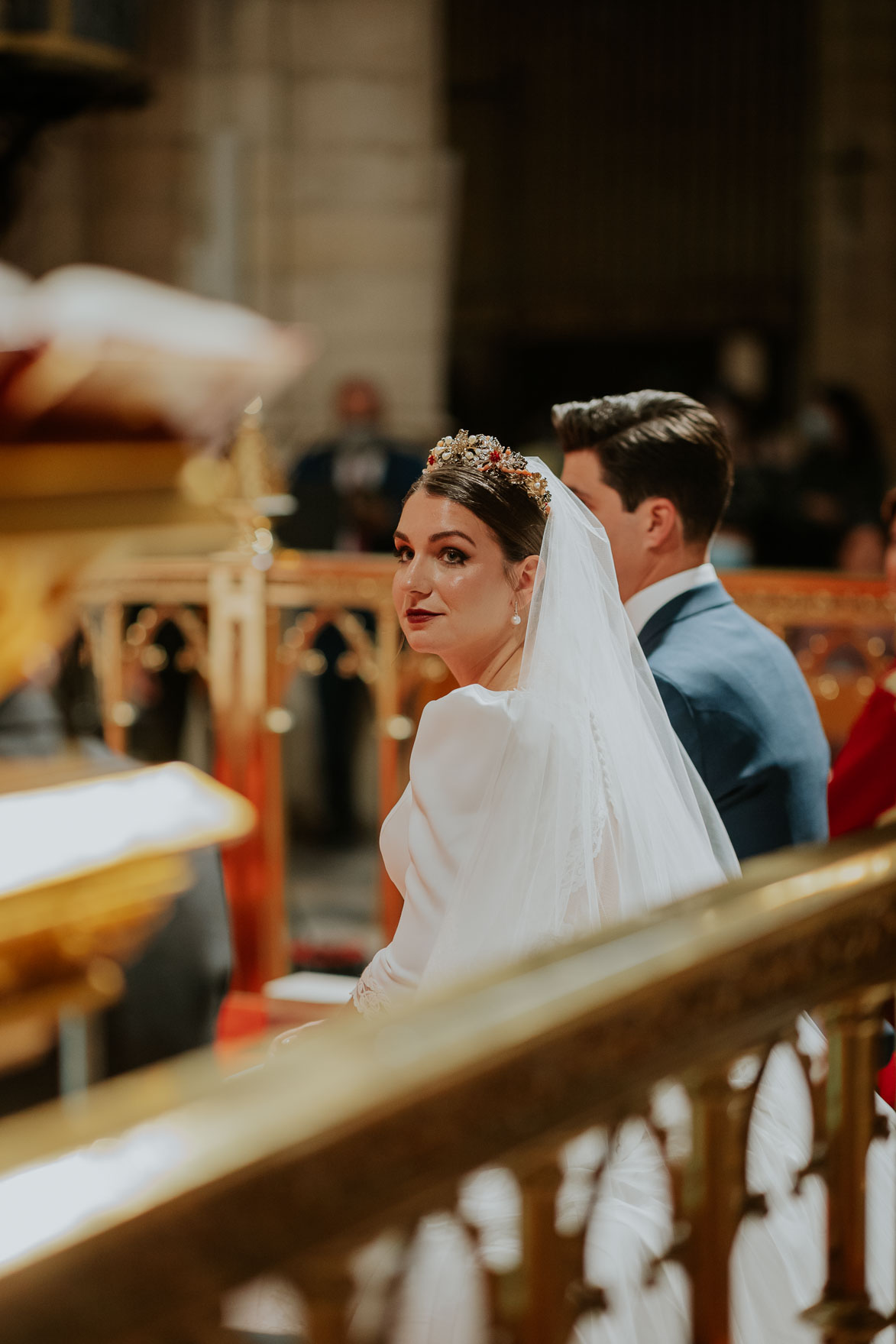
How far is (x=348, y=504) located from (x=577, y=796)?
14.4ft

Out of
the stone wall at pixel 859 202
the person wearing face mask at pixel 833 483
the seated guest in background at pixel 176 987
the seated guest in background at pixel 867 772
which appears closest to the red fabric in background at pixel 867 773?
the seated guest in background at pixel 867 772

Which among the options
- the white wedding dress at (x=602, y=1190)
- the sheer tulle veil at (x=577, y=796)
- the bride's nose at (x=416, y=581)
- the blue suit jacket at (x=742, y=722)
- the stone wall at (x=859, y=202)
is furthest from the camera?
the stone wall at (x=859, y=202)

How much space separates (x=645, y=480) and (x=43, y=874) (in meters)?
1.82

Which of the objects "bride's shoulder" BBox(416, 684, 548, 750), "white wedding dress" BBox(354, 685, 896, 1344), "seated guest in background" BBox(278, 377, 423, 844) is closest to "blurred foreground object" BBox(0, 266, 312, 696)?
"white wedding dress" BBox(354, 685, 896, 1344)

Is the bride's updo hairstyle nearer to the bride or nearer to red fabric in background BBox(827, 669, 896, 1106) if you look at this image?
the bride

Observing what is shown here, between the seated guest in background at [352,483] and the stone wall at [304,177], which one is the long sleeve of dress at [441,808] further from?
the stone wall at [304,177]

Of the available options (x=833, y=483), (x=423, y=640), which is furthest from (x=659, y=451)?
(x=833, y=483)

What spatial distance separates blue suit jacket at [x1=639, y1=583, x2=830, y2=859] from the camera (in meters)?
2.46

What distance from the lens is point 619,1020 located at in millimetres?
983

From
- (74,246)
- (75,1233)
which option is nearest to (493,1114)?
(75,1233)

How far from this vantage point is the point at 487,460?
7.31 feet

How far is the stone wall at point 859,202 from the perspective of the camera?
994 cm

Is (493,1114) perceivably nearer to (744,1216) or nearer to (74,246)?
(744,1216)

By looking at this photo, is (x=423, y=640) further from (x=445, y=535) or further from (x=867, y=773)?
(x=867, y=773)
